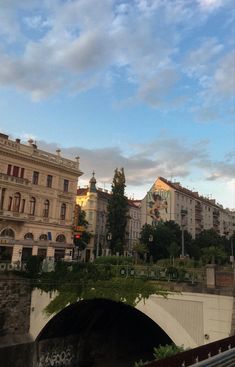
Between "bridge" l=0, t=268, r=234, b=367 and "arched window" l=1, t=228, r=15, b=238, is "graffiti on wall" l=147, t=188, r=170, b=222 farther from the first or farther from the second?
"bridge" l=0, t=268, r=234, b=367

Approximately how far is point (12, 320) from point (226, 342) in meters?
20.1

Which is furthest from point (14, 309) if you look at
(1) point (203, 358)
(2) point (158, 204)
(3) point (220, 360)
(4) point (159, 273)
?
(2) point (158, 204)

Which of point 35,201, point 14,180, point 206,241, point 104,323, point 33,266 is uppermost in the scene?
point 14,180

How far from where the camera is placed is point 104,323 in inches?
1305

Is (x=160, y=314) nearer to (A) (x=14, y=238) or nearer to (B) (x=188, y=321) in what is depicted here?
(B) (x=188, y=321)

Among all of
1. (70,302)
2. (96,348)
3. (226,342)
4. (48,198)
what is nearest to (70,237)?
(48,198)

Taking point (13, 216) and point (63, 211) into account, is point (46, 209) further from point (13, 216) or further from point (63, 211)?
point (13, 216)

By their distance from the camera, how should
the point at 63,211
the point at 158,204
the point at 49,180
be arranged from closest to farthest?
1. the point at 49,180
2. the point at 63,211
3. the point at 158,204

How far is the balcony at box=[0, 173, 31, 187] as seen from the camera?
47.1 m

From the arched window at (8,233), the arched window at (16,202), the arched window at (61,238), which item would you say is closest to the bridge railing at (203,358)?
the arched window at (8,233)

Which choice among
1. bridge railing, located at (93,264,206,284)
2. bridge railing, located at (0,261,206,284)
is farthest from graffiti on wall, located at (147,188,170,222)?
bridge railing, located at (93,264,206,284)

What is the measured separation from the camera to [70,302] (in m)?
27.2

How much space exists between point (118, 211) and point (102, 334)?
38537mm

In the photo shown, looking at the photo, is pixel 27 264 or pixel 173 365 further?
pixel 27 264
